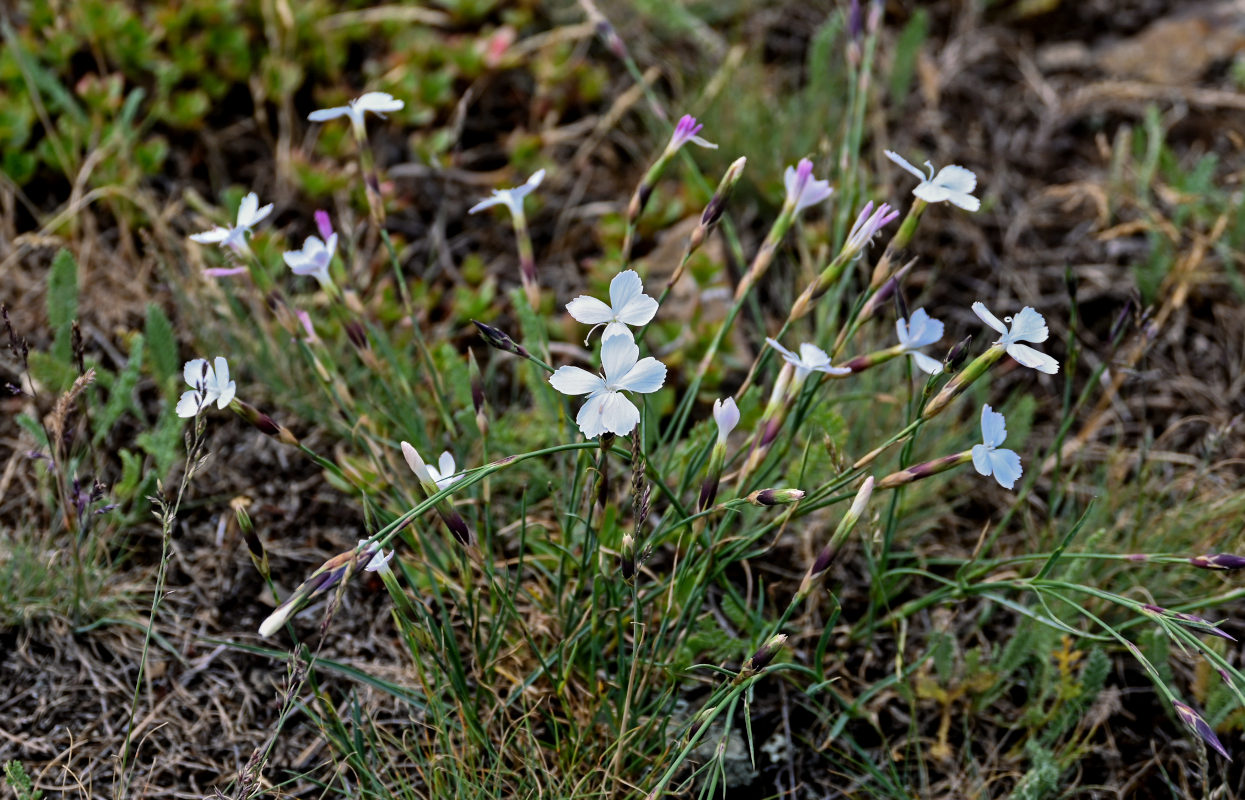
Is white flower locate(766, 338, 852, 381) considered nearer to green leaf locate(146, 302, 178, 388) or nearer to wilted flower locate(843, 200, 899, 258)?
wilted flower locate(843, 200, 899, 258)

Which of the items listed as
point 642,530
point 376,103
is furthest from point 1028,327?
point 376,103

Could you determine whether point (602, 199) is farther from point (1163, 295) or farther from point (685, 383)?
point (1163, 295)

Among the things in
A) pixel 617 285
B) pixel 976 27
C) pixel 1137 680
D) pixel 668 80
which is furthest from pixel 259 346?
pixel 976 27

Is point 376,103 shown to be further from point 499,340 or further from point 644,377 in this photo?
point 644,377

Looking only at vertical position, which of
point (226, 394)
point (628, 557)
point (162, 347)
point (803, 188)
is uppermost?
point (803, 188)

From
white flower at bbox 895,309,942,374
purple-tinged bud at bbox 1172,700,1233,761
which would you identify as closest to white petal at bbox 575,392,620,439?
white flower at bbox 895,309,942,374

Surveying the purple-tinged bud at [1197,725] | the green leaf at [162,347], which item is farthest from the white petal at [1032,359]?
the green leaf at [162,347]
